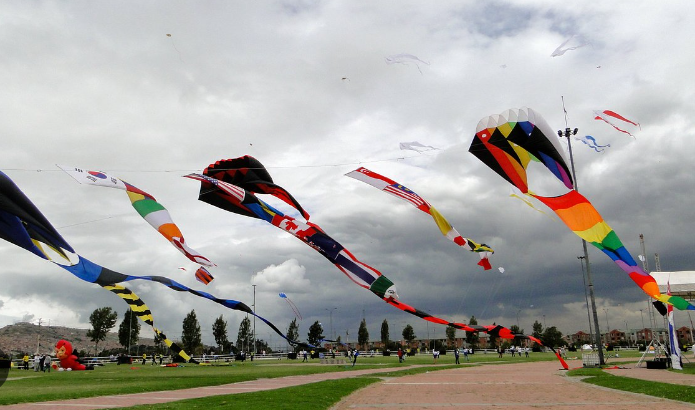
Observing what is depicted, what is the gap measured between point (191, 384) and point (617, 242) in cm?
1905

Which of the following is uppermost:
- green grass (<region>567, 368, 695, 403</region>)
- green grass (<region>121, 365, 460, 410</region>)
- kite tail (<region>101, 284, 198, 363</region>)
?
kite tail (<region>101, 284, 198, 363</region>)

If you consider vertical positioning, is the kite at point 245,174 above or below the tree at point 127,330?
above

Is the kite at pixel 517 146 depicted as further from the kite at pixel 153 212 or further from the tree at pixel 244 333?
the tree at pixel 244 333

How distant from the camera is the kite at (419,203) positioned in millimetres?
13969

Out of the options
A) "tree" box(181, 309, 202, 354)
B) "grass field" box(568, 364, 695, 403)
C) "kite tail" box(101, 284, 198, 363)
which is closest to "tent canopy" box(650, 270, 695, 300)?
"grass field" box(568, 364, 695, 403)

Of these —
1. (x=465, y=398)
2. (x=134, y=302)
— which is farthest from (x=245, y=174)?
(x=465, y=398)

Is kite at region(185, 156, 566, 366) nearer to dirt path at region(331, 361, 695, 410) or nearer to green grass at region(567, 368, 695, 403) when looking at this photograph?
dirt path at region(331, 361, 695, 410)

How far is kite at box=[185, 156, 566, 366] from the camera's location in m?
11.0

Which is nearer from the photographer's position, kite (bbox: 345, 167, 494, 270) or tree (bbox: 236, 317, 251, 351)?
kite (bbox: 345, 167, 494, 270)

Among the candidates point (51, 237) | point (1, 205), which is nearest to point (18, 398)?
point (51, 237)

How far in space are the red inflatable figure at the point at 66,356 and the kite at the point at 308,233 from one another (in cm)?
2802

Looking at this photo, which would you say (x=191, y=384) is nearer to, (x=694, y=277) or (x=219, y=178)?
(x=219, y=178)

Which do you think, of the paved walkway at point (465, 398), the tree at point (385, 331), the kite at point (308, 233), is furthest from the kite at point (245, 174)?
the tree at point (385, 331)

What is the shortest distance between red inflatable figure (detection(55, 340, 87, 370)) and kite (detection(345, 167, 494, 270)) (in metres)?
31.6
